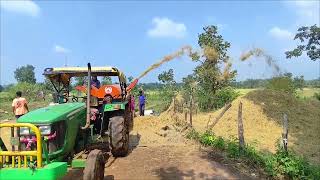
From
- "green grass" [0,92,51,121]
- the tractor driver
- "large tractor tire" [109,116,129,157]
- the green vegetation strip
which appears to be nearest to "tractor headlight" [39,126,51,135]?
"large tractor tire" [109,116,129,157]

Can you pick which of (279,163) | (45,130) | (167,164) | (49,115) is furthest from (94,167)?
(279,163)

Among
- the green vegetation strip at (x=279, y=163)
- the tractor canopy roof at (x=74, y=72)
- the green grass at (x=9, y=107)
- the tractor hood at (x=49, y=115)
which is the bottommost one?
the green vegetation strip at (x=279, y=163)

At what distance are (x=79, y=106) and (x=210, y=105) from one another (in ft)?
52.9

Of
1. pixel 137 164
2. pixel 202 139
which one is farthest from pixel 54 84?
pixel 202 139

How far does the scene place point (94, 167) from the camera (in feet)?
23.4

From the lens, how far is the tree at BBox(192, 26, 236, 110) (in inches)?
894

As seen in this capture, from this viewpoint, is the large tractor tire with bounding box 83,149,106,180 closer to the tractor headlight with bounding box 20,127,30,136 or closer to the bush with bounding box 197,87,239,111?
the tractor headlight with bounding box 20,127,30,136

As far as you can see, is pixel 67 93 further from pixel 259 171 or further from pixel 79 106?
pixel 259 171

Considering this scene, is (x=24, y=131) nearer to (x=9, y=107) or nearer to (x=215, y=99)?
(x=215, y=99)

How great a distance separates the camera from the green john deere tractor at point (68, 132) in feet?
20.9

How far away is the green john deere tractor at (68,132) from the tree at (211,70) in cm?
1136

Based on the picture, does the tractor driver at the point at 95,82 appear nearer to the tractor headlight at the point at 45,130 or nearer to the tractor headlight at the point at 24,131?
Answer: the tractor headlight at the point at 45,130

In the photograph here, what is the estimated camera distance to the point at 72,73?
1027 cm

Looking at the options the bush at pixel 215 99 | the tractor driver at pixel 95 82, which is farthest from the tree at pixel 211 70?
the tractor driver at pixel 95 82
